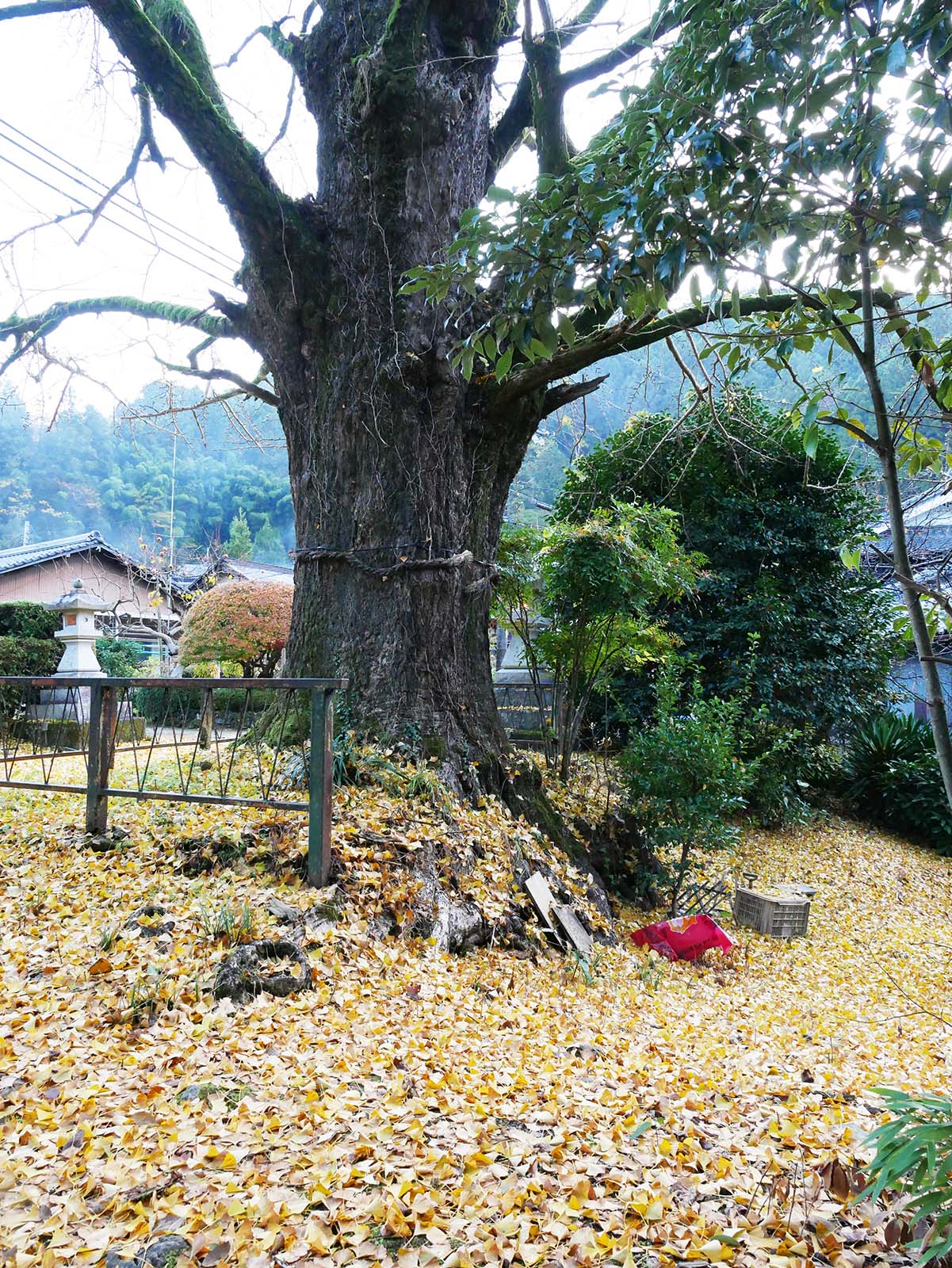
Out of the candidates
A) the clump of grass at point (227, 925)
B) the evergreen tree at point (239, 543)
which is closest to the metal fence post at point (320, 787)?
the clump of grass at point (227, 925)

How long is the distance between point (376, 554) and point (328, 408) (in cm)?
105

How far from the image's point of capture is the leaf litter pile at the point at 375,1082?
1.85 m

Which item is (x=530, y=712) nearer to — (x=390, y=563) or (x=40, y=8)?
(x=390, y=563)

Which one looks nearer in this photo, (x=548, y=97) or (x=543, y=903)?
(x=543, y=903)

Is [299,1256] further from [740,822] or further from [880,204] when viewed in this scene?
[740,822]

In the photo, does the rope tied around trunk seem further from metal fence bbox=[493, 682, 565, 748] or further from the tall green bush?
metal fence bbox=[493, 682, 565, 748]

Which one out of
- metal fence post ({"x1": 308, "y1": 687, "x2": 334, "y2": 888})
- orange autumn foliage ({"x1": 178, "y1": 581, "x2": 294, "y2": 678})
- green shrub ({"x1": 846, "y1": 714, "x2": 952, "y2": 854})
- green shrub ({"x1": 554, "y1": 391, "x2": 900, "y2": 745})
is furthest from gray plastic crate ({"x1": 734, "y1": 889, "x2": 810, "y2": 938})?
orange autumn foliage ({"x1": 178, "y1": 581, "x2": 294, "y2": 678})

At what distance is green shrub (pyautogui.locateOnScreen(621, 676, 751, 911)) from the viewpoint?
19.8ft

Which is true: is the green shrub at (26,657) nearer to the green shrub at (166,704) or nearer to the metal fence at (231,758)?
the green shrub at (166,704)

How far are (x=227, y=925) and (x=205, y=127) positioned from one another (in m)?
4.15

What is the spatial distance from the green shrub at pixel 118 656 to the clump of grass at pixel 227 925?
11.7m

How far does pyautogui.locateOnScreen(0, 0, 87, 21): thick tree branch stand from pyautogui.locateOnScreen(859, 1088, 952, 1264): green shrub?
601 centimetres

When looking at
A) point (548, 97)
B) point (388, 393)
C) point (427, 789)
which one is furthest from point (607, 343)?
point (427, 789)

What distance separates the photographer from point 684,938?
17.1 ft
